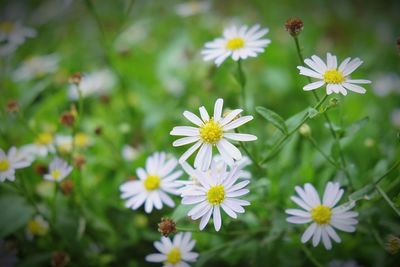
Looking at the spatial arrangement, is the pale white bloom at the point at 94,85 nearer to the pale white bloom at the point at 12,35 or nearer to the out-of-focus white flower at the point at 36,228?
the pale white bloom at the point at 12,35

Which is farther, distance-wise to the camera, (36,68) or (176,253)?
(36,68)

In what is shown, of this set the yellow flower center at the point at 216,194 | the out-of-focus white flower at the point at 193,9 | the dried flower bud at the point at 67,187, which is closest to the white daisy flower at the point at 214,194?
the yellow flower center at the point at 216,194

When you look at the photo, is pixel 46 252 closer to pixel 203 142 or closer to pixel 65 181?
pixel 65 181

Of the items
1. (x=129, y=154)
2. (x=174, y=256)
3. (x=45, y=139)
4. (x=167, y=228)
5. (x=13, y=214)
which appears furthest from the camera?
(x=129, y=154)

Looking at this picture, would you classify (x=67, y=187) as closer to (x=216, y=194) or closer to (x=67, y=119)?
(x=67, y=119)

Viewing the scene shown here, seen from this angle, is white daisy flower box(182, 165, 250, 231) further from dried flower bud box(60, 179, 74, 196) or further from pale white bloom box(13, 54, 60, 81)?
pale white bloom box(13, 54, 60, 81)

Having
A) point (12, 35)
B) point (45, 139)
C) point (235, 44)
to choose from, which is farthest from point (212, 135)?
point (12, 35)

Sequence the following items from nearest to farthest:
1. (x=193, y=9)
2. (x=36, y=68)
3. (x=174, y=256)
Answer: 1. (x=174, y=256)
2. (x=36, y=68)
3. (x=193, y=9)
